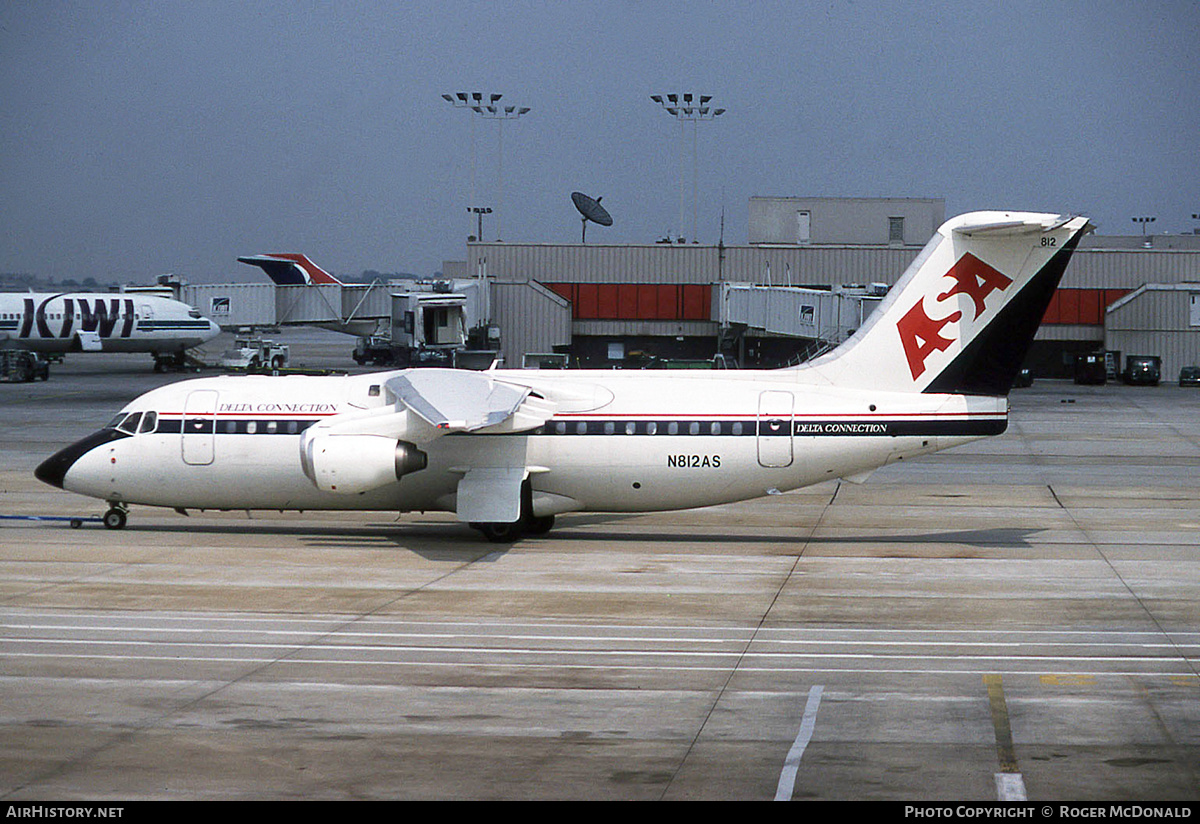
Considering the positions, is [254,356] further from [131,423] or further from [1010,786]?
[1010,786]

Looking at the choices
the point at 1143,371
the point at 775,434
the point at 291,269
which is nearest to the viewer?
the point at 775,434

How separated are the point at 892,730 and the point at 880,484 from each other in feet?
86.3

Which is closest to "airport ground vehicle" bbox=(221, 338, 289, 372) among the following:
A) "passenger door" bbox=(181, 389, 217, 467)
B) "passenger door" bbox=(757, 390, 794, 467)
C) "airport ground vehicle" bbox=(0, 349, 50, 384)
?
"airport ground vehicle" bbox=(0, 349, 50, 384)

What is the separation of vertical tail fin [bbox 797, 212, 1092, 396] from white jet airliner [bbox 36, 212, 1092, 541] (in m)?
0.03

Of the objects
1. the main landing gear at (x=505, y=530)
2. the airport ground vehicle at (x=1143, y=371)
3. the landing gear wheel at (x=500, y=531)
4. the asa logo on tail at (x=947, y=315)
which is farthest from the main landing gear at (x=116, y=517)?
the airport ground vehicle at (x=1143, y=371)

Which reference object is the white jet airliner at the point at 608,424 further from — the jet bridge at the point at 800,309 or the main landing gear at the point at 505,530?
the jet bridge at the point at 800,309

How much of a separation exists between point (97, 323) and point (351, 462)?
6363 centimetres

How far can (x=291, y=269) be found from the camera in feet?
375

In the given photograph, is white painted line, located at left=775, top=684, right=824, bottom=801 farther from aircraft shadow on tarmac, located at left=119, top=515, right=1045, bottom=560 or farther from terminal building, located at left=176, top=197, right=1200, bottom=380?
terminal building, located at left=176, top=197, right=1200, bottom=380

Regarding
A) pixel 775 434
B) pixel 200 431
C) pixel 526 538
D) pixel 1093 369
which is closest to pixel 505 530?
pixel 526 538

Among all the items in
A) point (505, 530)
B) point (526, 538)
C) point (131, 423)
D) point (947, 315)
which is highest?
point (947, 315)

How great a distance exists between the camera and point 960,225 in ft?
90.0

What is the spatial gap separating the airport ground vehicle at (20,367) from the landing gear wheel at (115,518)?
55358mm

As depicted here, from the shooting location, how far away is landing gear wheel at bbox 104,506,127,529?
31234mm
